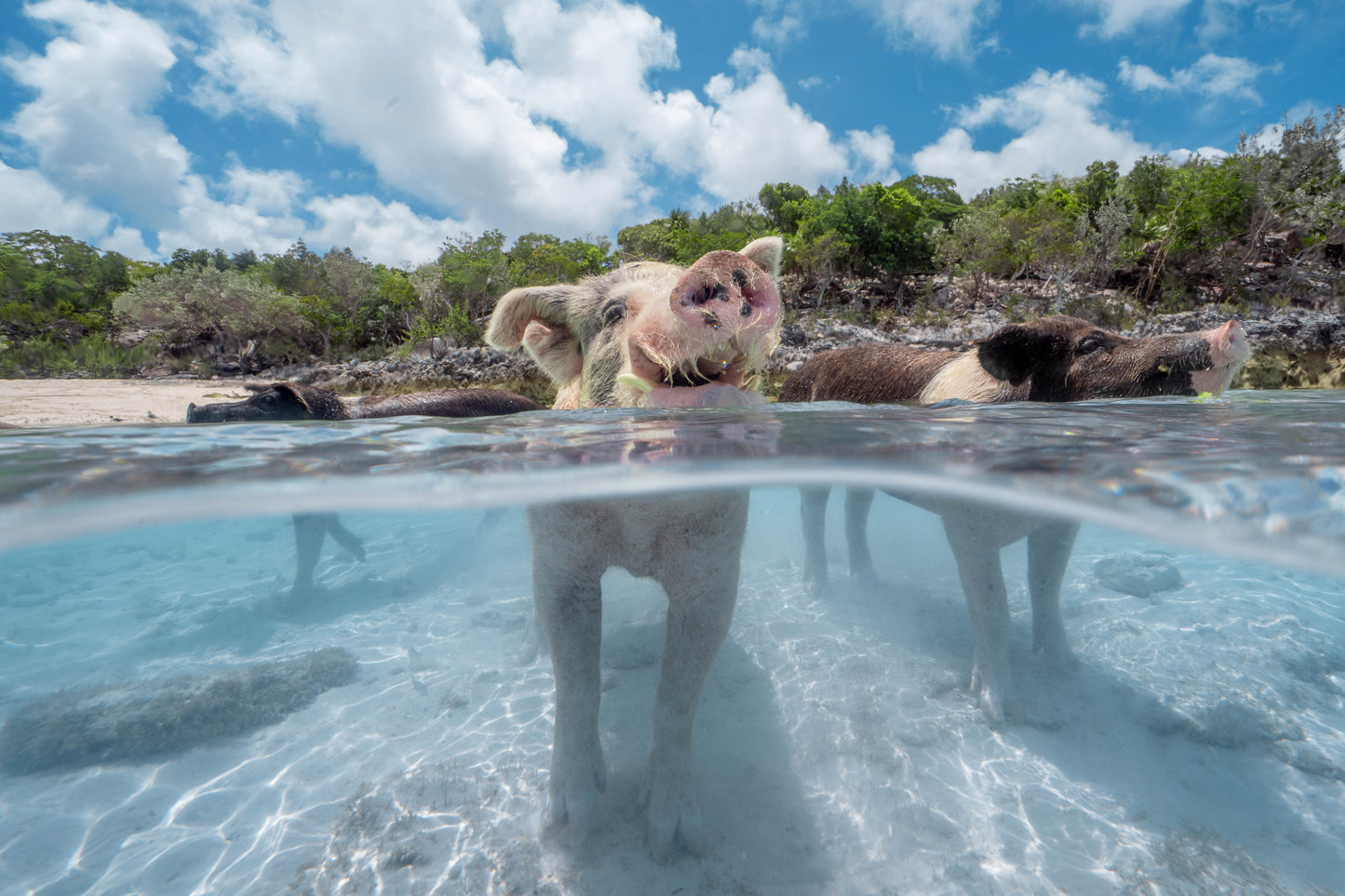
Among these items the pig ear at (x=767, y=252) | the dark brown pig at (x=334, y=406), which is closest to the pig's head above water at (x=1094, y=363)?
the pig ear at (x=767, y=252)

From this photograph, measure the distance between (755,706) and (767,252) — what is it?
257 cm

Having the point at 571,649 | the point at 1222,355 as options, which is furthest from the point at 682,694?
the point at 1222,355

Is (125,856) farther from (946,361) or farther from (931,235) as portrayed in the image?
(931,235)

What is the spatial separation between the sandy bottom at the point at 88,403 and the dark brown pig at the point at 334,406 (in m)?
3.47

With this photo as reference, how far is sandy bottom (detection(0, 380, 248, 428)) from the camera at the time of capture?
33.3 feet

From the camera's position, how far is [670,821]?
2176 mm

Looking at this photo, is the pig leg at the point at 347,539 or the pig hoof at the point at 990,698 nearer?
the pig hoof at the point at 990,698

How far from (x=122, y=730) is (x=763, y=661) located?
3726 mm

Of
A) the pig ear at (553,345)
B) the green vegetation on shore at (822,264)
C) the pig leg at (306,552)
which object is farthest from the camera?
the green vegetation on shore at (822,264)

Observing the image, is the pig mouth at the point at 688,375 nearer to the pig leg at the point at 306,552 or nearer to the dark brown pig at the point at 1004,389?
the dark brown pig at the point at 1004,389

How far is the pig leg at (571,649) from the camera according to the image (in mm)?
2084

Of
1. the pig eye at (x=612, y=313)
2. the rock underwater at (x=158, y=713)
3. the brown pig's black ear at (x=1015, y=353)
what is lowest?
the rock underwater at (x=158, y=713)

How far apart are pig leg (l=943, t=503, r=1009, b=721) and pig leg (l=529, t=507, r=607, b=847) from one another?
6.62 feet

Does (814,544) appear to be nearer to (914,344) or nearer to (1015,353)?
(1015,353)
